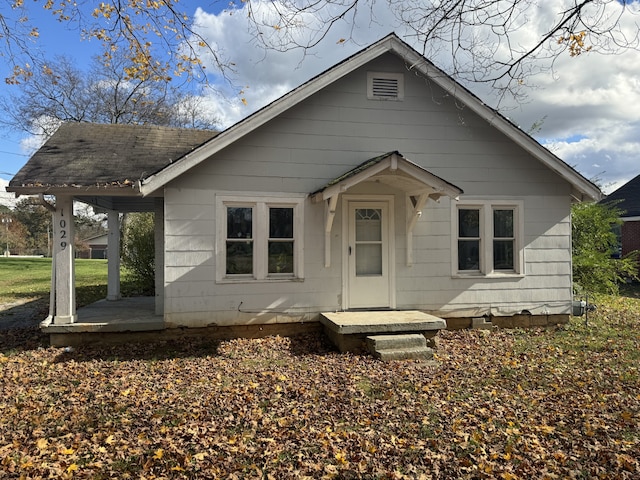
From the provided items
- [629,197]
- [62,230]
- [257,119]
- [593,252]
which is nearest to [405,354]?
[257,119]

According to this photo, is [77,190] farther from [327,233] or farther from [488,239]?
[488,239]

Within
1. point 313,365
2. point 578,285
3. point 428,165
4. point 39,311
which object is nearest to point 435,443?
point 313,365

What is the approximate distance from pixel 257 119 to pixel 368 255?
3272 millimetres

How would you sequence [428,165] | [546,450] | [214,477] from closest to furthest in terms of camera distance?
[214,477] < [546,450] < [428,165]

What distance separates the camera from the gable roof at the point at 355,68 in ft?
24.5

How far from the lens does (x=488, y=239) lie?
9.00 m

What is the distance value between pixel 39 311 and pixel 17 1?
8.00 m

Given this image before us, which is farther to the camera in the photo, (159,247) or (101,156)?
(159,247)

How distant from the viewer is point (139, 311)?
915 cm

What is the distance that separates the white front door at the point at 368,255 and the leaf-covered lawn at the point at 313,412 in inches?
57.8

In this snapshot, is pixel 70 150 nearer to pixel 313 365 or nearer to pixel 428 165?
pixel 313 365

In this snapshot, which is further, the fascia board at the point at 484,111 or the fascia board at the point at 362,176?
the fascia board at the point at 484,111

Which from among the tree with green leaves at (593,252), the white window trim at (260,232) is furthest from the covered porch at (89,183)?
the tree with green leaves at (593,252)

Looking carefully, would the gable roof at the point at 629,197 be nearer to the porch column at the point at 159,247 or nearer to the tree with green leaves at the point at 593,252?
the tree with green leaves at the point at 593,252
